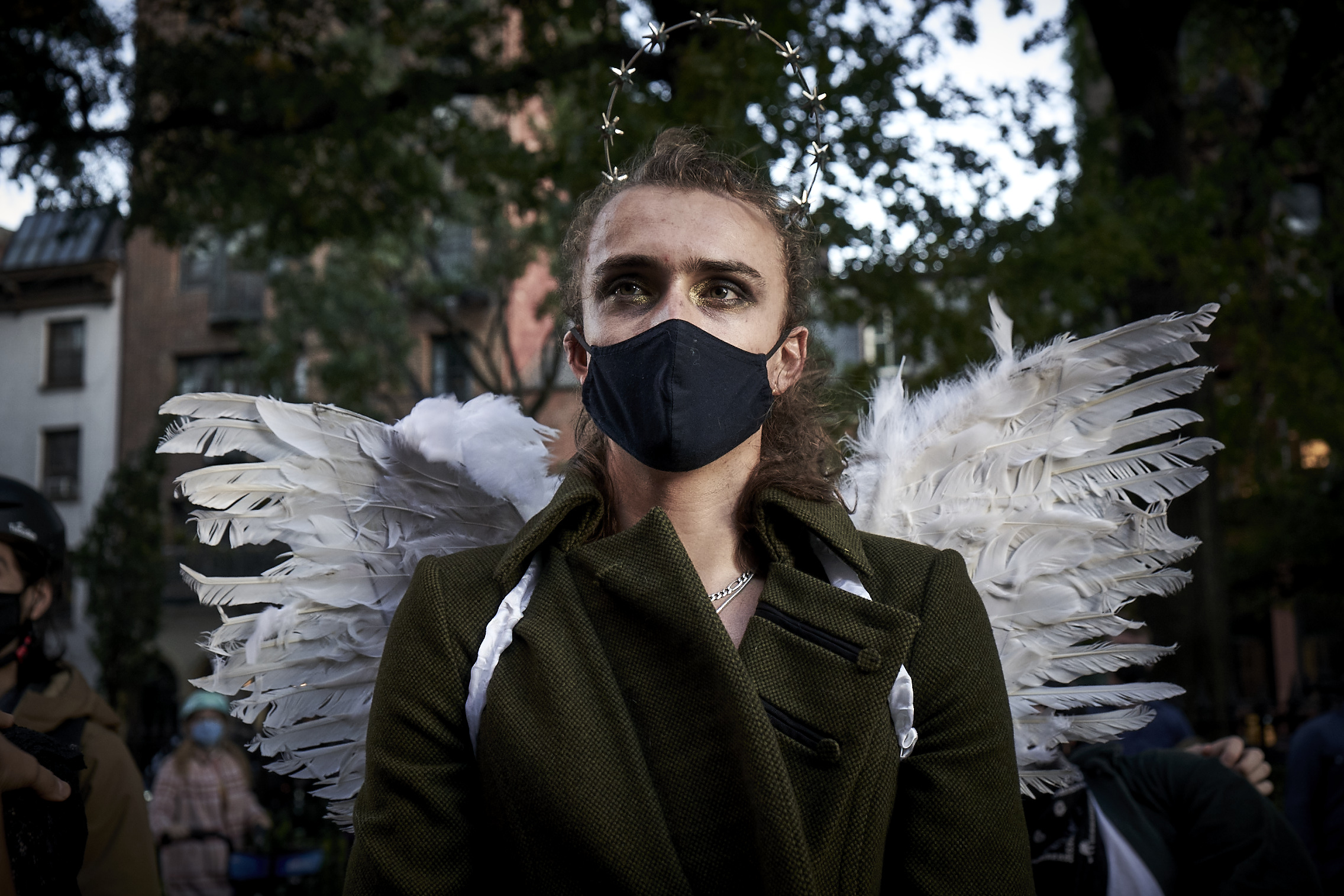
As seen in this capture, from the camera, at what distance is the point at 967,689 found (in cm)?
179

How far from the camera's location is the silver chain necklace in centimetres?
197

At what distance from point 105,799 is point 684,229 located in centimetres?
231

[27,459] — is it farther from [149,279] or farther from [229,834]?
[229,834]

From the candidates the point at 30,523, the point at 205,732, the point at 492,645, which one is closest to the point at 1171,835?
the point at 492,645

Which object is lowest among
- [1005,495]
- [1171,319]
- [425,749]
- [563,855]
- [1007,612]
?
[563,855]

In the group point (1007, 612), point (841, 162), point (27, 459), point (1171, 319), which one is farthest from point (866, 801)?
point (27, 459)

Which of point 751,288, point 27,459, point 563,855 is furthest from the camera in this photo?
point 27,459

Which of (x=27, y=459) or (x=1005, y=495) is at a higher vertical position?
(x=27, y=459)

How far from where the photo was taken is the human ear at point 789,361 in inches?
84.7

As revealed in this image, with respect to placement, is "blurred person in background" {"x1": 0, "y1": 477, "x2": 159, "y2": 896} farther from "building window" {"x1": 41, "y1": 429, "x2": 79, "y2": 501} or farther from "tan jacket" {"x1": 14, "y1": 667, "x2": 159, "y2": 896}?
"building window" {"x1": 41, "y1": 429, "x2": 79, "y2": 501}

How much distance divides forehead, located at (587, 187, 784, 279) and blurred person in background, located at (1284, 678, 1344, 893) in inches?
139

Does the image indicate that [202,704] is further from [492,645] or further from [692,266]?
[692,266]

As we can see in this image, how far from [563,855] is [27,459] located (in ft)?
85.0

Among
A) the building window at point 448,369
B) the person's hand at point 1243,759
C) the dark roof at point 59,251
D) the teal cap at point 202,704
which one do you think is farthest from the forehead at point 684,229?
the dark roof at point 59,251
